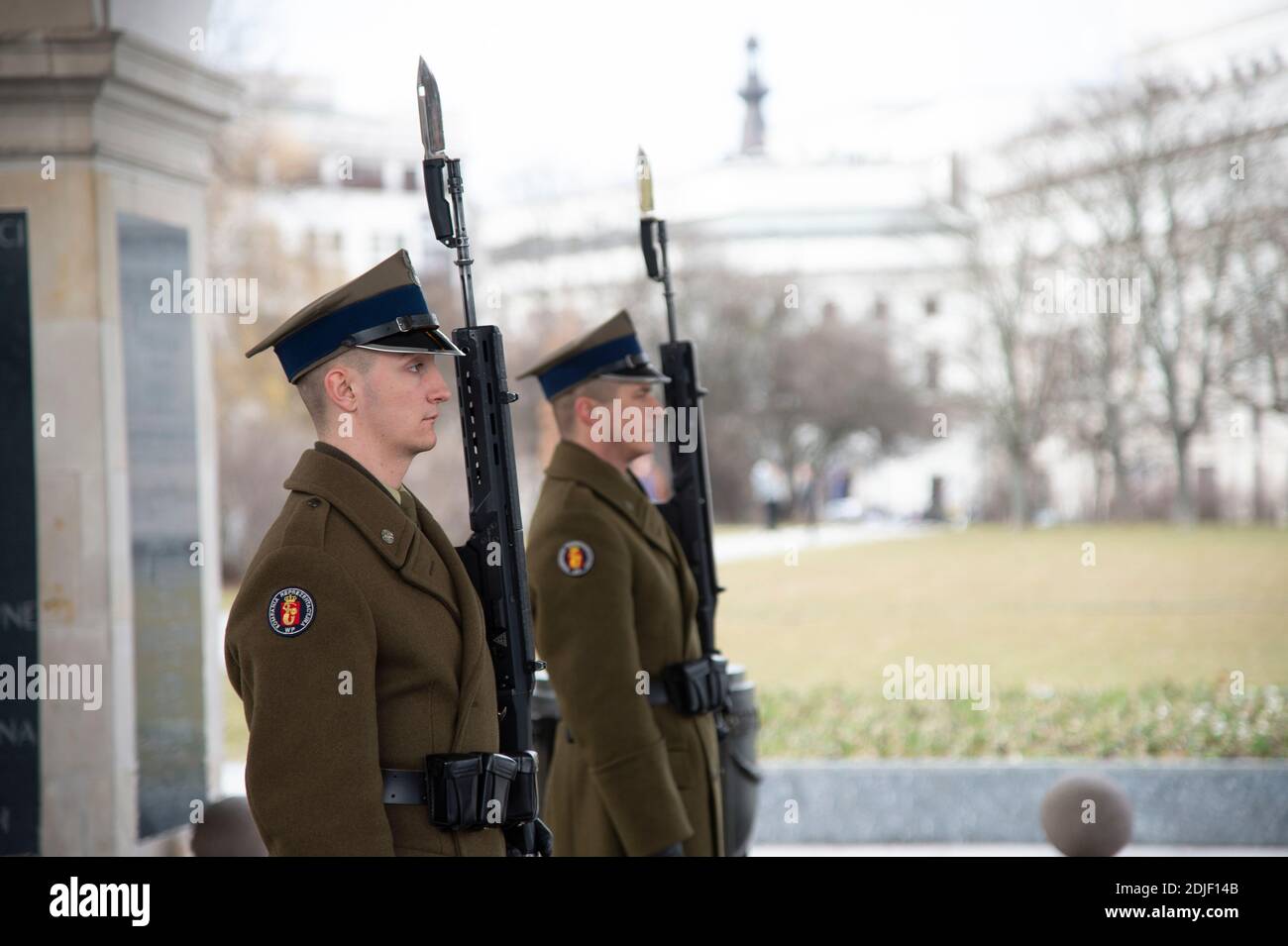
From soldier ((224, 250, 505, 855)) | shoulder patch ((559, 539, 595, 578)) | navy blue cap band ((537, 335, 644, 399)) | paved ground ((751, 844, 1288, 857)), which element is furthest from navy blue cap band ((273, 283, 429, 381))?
paved ground ((751, 844, 1288, 857))

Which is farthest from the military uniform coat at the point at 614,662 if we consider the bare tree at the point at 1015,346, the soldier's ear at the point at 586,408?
the bare tree at the point at 1015,346

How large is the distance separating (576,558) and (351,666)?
1.35 meters

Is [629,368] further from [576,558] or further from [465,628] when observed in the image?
[465,628]

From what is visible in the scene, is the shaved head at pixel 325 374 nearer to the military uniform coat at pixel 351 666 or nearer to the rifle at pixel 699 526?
the military uniform coat at pixel 351 666

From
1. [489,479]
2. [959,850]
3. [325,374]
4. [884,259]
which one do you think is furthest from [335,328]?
[884,259]

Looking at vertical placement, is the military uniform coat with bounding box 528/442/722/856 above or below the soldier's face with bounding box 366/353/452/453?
below

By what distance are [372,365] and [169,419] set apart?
328 centimetres

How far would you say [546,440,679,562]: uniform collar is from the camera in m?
4.01

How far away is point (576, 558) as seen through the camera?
3852 mm

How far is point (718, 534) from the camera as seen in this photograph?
20984 millimetres

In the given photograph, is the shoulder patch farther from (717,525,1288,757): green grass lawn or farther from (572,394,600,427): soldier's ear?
(717,525,1288,757): green grass lawn

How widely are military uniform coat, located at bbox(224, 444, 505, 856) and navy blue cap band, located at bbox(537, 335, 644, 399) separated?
1336mm
